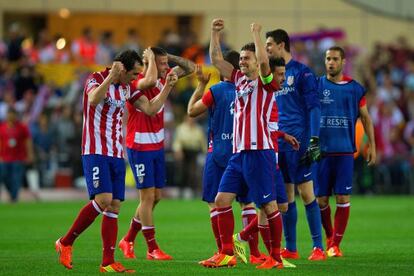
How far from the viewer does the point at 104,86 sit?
12641mm

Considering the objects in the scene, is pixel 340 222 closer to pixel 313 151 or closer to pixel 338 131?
pixel 338 131

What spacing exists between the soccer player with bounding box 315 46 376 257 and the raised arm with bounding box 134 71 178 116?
2648 millimetres

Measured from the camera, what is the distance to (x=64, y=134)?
3091 centimetres

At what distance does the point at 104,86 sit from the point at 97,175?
1.01m

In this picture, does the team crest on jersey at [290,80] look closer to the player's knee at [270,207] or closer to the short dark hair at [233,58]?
the short dark hair at [233,58]

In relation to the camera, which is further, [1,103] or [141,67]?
[1,103]

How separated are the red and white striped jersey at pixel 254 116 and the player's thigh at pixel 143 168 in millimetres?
2159

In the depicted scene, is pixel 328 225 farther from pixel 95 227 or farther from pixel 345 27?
pixel 345 27

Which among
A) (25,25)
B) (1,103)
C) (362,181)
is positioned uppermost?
(25,25)

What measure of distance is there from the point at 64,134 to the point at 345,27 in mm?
12374

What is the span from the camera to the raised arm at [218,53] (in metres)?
13.2

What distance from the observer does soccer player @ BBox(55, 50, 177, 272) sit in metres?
12.9

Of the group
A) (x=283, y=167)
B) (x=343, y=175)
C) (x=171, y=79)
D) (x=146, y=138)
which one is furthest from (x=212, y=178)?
(x=343, y=175)

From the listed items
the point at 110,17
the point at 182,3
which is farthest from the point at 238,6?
the point at 110,17
